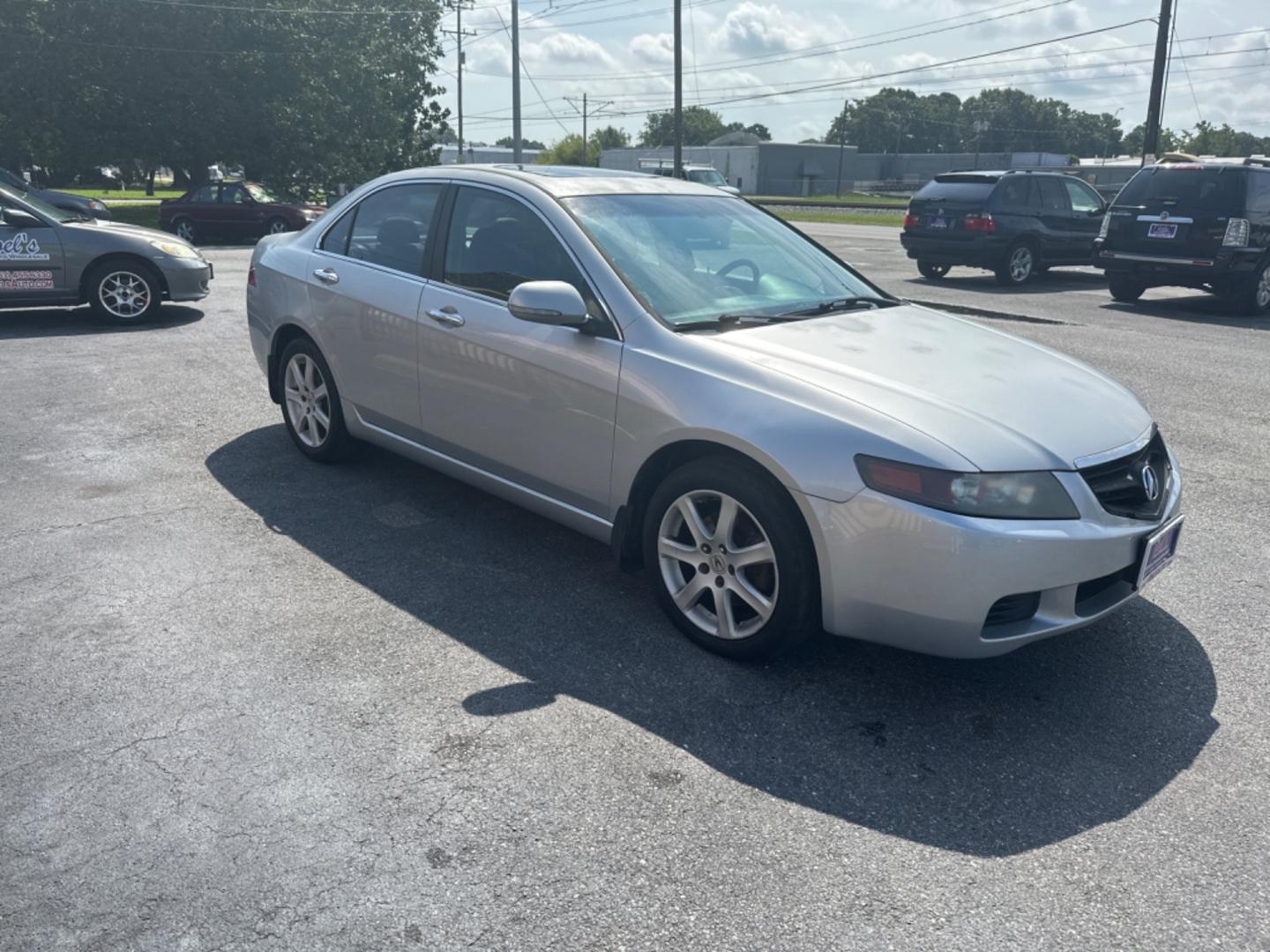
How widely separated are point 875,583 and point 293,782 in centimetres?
184

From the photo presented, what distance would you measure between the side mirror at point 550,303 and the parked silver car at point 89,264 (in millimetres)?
8153

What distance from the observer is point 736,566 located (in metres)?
3.72

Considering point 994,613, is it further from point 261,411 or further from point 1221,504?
point 261,411

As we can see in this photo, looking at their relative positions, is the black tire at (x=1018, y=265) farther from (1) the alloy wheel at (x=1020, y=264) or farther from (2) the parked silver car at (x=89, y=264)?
(2) the parked silver car at (x=89, y=264)

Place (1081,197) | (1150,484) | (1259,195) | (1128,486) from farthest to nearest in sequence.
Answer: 1. (1081,197)
2. (1259,195)
3. (1150,484)
4. (1128,486)

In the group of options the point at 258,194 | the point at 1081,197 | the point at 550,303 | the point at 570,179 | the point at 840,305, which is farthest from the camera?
the point at 258,194

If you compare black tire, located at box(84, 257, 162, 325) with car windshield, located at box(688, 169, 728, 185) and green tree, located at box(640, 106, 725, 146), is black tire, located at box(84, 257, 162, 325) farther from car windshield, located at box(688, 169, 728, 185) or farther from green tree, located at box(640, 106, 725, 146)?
green tree, located at box(640, 106, 725, 146)

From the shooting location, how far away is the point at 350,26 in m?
35.8

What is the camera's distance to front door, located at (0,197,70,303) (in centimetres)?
1009

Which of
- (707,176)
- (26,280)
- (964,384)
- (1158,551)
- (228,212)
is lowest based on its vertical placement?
(1158,551)

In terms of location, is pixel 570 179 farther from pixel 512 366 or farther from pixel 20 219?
pixel 20 219

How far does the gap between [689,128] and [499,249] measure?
145m

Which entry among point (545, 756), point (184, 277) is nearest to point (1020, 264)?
point (184, 277)

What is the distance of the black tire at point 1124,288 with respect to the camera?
14156 millimetres
